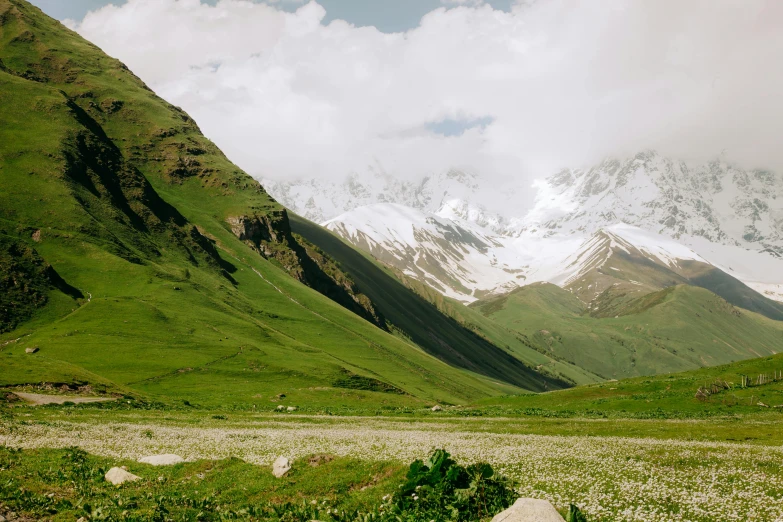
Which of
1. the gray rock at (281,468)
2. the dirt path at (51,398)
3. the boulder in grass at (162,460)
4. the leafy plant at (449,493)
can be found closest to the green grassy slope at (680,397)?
the leafy plant at (449,493)

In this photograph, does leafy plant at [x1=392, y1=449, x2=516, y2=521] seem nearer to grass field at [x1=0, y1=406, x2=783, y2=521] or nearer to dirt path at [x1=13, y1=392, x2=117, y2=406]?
grass field at [x1=0, y1=406, x2=783, y2=521]

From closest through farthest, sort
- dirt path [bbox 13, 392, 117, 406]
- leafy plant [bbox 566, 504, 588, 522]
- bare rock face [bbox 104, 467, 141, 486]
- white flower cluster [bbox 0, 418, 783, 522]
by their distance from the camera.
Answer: leafy plant [bbox 566, 504, 588, 522], white flower cluster [bbox 0, 418, 783, 522], bare rock face [bbox 104, 467, 141, 486], dirt path [bbox 13, 392, 117, 406]

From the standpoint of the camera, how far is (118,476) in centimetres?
2523

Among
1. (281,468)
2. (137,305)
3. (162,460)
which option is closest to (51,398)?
(162,460)

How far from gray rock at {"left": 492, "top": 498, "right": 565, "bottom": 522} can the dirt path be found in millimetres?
57651

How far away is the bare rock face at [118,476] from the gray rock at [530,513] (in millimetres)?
17647

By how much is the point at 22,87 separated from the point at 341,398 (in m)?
163

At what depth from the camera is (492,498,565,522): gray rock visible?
15711mm

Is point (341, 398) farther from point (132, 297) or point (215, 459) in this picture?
point (215, 459)

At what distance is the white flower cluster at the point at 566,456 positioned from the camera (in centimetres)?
1980

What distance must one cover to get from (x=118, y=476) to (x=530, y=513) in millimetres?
19137

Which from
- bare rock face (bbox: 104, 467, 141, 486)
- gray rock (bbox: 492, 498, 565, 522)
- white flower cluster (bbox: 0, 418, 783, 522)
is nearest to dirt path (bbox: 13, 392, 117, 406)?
white flower cluster (bbox: 0, 418, 783, 522)

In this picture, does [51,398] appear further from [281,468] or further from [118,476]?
[281,468]

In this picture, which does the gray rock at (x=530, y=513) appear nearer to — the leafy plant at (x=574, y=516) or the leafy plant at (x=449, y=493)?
the leafy plant at (x=574, y=516)
